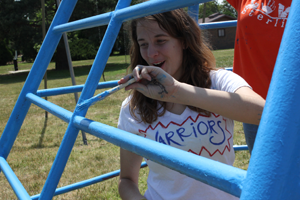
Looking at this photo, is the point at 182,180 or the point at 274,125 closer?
the point at 274,125

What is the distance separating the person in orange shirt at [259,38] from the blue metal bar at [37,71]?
83cm

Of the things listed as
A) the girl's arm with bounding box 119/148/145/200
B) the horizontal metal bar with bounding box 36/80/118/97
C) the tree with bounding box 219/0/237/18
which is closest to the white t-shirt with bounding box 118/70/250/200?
the girl's arm with bounding box 119/148/145/200

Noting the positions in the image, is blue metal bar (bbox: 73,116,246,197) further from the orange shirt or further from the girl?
the orange shirt

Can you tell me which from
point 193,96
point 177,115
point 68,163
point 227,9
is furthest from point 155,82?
point 227,9

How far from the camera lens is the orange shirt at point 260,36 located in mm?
1239

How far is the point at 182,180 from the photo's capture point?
3.28 ft

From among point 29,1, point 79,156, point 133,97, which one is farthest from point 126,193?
point 29,1

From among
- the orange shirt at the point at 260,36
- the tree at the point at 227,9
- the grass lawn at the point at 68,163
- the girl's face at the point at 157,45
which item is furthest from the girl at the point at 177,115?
the tree at the point at 227,9

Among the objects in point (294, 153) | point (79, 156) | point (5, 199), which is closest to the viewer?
point (294, 153)

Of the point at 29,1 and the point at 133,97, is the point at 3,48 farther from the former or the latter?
the point at 133,97

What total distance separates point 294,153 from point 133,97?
36.0 inches

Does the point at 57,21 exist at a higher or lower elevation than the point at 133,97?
higher

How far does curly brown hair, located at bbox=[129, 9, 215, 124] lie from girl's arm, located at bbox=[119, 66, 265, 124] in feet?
0.79

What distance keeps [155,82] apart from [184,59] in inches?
17.6
